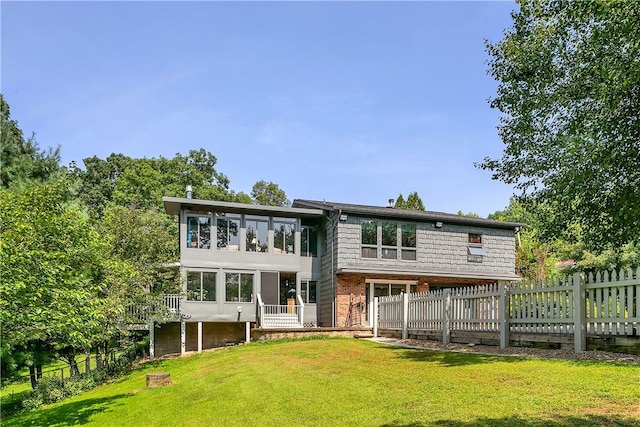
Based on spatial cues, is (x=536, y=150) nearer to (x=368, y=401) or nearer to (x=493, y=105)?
(x=493, y=105)

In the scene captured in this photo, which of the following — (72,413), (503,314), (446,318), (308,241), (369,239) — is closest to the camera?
(72,413)

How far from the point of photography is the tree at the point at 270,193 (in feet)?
164

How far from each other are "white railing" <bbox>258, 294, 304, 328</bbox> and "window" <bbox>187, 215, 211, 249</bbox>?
3.18m

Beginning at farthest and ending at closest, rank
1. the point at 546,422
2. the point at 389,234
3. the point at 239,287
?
the point at 389,234 < the point at 239,287 < the point at 546,422

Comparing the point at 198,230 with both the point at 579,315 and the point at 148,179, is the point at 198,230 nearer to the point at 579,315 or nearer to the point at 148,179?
the point at 579,315

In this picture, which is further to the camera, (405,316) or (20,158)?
(20,158)

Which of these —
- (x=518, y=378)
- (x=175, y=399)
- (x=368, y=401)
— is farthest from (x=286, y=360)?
(x=518, y=378)

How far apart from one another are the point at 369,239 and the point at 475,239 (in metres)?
5.49

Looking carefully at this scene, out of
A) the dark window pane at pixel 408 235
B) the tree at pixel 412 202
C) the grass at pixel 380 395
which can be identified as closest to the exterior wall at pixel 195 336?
the dark window pane at pixel 408 235

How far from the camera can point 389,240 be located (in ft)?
73.6

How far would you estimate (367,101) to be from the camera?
1756 centimetres

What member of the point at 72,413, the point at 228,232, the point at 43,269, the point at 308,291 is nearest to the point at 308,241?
the point at 308,291

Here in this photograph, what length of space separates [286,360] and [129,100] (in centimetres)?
1071

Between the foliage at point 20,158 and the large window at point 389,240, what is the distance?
14.4 m
